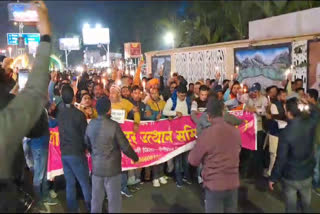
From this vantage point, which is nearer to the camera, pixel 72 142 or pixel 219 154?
pixel 219 154

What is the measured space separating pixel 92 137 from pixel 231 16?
21.1m

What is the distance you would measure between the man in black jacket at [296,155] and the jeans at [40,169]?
3947 mm

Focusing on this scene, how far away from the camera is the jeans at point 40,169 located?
6484 millimetres

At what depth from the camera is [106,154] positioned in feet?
16.6

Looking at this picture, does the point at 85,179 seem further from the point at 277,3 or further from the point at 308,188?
the point at 277,3

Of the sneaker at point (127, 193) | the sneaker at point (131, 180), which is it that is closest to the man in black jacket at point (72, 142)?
the sneaker at point (127, 193)

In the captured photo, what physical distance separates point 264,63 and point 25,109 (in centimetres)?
1397

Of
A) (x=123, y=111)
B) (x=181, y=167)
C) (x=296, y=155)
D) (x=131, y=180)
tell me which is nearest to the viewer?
(x=296, y=155)

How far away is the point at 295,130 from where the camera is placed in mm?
4625

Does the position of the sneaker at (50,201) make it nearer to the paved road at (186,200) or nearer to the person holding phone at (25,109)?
the paved road at (186,200)

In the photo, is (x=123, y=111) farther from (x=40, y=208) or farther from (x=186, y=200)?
(x=40, y=208)

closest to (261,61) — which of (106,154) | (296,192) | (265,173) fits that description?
(265,173)

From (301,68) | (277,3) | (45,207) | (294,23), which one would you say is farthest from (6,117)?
(277,3)

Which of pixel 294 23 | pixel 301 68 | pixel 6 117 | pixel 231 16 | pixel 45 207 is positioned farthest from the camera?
pixel 231 16
